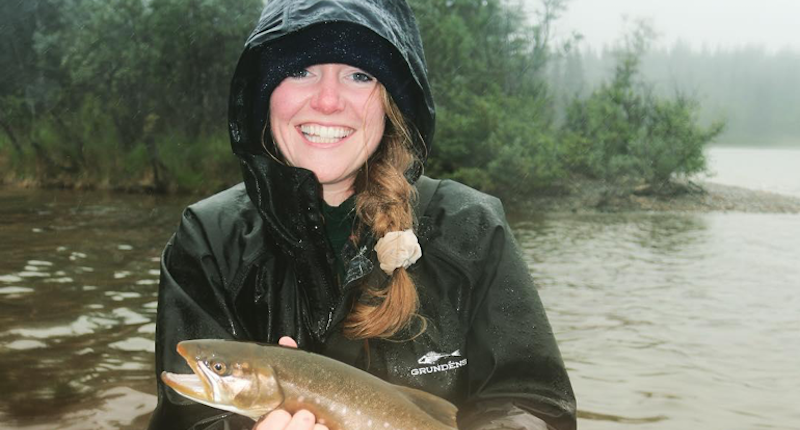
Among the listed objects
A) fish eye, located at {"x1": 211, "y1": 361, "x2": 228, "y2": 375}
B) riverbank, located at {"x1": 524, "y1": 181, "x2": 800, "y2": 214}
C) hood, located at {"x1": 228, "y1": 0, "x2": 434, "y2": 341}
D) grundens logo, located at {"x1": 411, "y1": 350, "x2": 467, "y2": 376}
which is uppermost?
hood, located at {"x1": 228, "y1": 0, "x2": 434, "y2": 341}

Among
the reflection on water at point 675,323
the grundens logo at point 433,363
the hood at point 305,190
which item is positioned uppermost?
the hood at point 305,190

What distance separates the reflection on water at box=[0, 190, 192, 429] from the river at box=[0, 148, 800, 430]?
0.02 metres

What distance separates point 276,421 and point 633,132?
26.8 m

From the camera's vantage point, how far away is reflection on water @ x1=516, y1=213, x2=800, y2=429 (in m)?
6.24

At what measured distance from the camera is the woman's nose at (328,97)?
105 inches

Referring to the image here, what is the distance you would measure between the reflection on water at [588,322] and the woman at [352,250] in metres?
3.15

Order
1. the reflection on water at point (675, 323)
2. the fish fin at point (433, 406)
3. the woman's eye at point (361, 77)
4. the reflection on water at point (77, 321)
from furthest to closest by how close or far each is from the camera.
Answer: the reflection on water at point (675, 323) < the reflection on water at point (77, 321) < the woman's eye at point (361, 77) < the fish fin at point (433, 406)

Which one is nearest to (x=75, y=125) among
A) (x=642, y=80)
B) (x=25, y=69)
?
(x=25, y=69)

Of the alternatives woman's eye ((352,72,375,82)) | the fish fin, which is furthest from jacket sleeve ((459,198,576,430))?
woman's eye ((352,72,375,82))

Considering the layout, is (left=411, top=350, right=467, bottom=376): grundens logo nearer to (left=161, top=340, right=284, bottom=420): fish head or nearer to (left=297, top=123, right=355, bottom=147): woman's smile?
(left=161, top=340, right=284, bottom=420): fish head

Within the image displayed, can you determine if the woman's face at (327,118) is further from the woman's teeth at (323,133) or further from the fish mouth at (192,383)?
the fish mouth at (192,383)

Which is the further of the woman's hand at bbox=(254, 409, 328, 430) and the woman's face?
the woman's face

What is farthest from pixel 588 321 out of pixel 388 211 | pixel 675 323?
pixel 388 211

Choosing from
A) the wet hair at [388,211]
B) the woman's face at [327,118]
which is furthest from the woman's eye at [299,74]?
the wet hair at [388,211]
